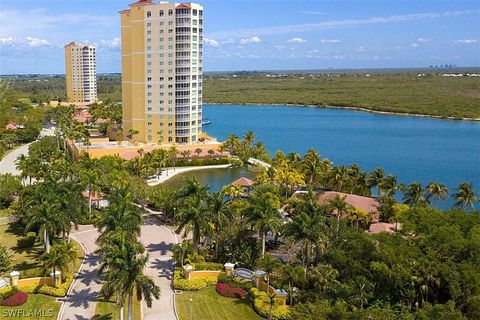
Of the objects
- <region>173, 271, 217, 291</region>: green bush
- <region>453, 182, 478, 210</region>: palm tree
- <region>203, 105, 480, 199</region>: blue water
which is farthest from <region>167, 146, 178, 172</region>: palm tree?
<region>453, 182, 478, 210</region>: palm tree

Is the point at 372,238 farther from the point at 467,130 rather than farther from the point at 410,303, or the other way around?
the point at 467,130

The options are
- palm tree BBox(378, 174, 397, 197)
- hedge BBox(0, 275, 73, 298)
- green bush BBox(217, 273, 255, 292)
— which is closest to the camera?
hedge BBox(0, 275, 73, 298)

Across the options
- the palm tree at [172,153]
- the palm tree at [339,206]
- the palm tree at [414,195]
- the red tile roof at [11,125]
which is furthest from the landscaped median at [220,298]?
the red tile roof at [11,125]

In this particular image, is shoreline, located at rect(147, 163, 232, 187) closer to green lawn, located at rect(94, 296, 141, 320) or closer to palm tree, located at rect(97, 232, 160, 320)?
green lawn, located at rect(94, 296, 141, 320)

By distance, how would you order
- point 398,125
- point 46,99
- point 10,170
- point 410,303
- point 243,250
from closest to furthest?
point 410,303 → point 243,250 → point 10,170 → point 398,125 → point 46,99

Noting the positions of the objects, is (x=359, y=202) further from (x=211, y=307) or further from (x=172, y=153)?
(x=172, y=153)

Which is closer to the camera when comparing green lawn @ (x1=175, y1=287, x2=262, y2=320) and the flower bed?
green lawn @ (x1=175, y1=287, x2=262, y2=320)

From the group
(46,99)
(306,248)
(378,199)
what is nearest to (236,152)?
(378,199)

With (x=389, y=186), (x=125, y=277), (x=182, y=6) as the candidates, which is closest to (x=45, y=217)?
(x=125, y=277)
